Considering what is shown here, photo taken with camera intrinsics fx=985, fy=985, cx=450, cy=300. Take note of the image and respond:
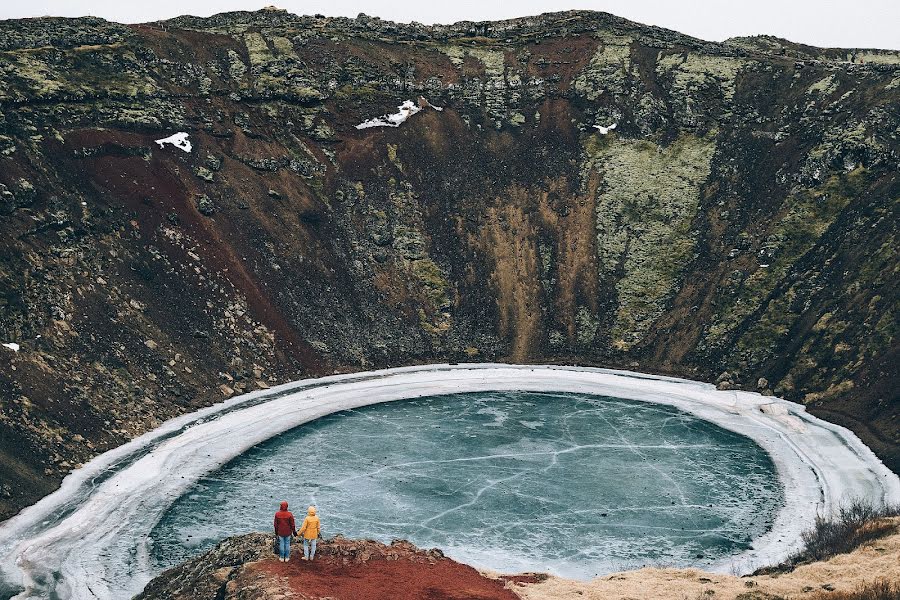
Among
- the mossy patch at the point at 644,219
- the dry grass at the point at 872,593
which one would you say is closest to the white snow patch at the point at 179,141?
the mossy patch at the point at 644,219

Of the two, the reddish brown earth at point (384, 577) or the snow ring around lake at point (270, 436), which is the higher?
the snow ring around lake at point (270, 436)

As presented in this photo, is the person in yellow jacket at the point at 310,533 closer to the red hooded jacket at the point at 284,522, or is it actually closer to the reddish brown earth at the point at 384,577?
the reddish brown earth at the point at 384,577

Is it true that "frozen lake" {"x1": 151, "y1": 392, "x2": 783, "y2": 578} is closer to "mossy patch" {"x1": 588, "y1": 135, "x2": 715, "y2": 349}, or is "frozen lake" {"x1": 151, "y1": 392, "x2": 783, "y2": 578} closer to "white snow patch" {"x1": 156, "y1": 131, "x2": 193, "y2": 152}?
"mossy patch" {"x1": 588, "y1": 135, "x2": 715, "y2": 349}

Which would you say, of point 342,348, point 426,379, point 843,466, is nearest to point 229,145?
point 342,348

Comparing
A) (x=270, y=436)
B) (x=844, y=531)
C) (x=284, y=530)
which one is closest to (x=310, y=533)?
(x=284, y=530)

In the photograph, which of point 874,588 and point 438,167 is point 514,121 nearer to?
point 438,167

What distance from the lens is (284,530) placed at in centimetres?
3894

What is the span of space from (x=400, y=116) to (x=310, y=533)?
84.7 m

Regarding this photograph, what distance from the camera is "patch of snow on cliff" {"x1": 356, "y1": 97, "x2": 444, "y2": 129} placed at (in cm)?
11612

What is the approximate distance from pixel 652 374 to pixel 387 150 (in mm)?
40314

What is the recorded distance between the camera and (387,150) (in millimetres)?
114250

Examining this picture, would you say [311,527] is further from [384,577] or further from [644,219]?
[644,219]

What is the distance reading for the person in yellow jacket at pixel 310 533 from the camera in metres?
38.6

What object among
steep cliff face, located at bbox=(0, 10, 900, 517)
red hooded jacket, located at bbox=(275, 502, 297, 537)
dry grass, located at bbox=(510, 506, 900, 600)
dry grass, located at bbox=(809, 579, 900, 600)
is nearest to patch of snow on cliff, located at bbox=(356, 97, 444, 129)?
steep cliff face, located at bbox=(0, 10, 900, 517)
